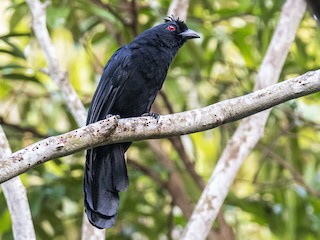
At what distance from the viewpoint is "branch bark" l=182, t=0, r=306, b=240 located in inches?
142

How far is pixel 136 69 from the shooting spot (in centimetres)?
384

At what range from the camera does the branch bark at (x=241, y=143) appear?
11.8 feet

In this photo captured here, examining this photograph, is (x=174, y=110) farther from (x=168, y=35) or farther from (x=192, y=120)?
(x=192, y=120)

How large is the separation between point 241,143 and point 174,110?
4.68 ft

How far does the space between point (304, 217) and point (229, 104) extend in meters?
2.18

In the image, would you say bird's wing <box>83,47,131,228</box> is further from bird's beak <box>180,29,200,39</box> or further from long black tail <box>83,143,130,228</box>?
bird's beak <box>180,29,200,39</box>

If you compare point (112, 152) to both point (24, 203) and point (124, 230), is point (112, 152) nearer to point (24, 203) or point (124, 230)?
point (24, 203)

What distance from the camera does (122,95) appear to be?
12.5 ft

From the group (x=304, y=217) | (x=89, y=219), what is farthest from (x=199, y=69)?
(x=89, y=219)

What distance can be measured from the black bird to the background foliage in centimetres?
34

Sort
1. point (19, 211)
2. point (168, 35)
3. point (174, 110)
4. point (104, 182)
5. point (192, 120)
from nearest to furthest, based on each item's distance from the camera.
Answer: point (192, 120)
point (19, 211)
point (104, 182)
point (168, 35)
point (174, 110)

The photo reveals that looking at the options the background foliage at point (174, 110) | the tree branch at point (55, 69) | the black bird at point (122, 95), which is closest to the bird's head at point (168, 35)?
the black bird at point (122, 95)

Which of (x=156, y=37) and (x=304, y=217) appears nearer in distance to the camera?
(x=156, y=37)

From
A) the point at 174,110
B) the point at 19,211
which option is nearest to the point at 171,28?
the point at 174,110
